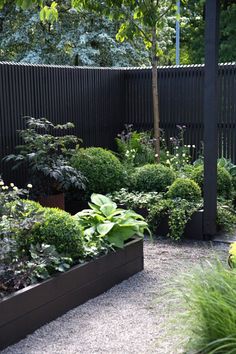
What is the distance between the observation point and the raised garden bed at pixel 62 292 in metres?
3.92

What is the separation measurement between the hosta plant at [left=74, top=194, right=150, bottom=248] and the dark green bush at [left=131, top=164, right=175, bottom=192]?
1860mm

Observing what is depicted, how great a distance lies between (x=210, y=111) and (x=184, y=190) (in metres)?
1.08

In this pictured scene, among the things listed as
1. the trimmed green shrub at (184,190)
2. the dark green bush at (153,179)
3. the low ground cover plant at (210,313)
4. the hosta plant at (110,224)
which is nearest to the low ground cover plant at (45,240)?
the hosta plant at (110,224)

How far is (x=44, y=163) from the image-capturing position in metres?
7.27

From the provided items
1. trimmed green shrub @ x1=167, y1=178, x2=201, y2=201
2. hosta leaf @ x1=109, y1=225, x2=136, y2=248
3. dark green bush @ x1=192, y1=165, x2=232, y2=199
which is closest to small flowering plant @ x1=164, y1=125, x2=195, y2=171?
dark green bush @ x1=192, y1=165, x2=232, y2=199

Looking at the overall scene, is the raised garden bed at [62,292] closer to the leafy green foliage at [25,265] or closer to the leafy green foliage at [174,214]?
the leafy green foliage at [25,265]

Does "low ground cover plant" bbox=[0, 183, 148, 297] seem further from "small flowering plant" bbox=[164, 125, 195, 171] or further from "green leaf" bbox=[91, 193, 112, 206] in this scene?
"small flowering plant" bbox=[164, 125, 195, 171]

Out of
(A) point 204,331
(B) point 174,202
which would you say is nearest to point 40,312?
(A) point 204,331

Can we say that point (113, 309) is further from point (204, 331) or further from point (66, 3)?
point (66, 3)

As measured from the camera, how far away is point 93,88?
946cm

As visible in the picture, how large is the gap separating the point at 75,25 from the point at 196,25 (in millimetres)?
11482

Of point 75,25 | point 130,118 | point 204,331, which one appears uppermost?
point 75,25

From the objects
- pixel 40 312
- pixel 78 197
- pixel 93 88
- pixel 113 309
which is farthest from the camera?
pixel 93 88

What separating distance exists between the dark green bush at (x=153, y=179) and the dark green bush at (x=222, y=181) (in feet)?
1.12
